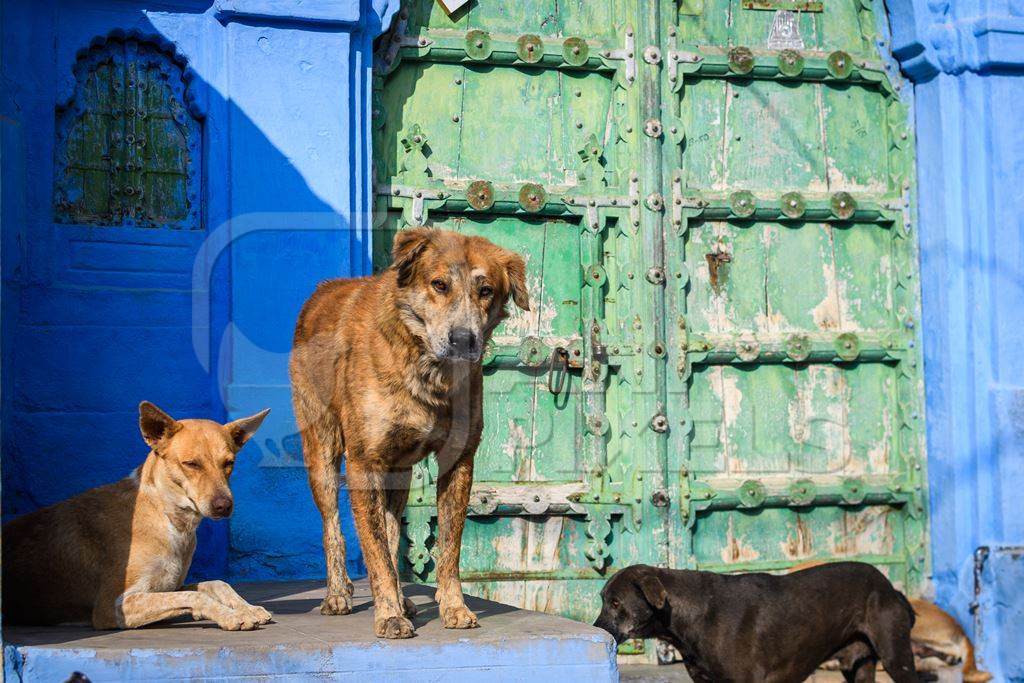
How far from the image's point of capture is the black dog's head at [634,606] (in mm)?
5387

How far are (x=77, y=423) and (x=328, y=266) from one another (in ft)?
4.70

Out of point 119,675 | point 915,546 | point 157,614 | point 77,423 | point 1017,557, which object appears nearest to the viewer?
point 119,675

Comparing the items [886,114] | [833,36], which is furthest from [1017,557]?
[833,36]

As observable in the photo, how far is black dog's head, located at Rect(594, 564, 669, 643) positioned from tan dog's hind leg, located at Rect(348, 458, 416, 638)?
4.43 ft

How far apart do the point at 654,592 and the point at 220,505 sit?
6.68ft

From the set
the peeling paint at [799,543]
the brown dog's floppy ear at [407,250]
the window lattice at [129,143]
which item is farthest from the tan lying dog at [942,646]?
the window lattice at [129,143]

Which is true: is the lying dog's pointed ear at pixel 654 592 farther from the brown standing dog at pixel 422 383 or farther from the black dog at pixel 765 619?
the brown standing dog at pixel 422 383

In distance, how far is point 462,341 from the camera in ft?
14.1

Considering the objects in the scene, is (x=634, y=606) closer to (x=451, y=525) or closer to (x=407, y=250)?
(x=451, y=525)

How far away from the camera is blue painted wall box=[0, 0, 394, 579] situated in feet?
18.9

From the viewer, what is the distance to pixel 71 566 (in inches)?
180

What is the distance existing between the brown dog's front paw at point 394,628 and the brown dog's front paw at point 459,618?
0.21 metres

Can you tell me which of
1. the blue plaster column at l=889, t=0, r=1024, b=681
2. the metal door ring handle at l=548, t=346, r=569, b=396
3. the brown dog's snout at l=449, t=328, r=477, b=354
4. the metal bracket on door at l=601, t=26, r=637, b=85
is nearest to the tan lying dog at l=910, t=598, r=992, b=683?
the blue plaster column at l=889, t=0, r=1024, b=681

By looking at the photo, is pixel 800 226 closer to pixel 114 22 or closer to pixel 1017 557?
pixel 1017 557
